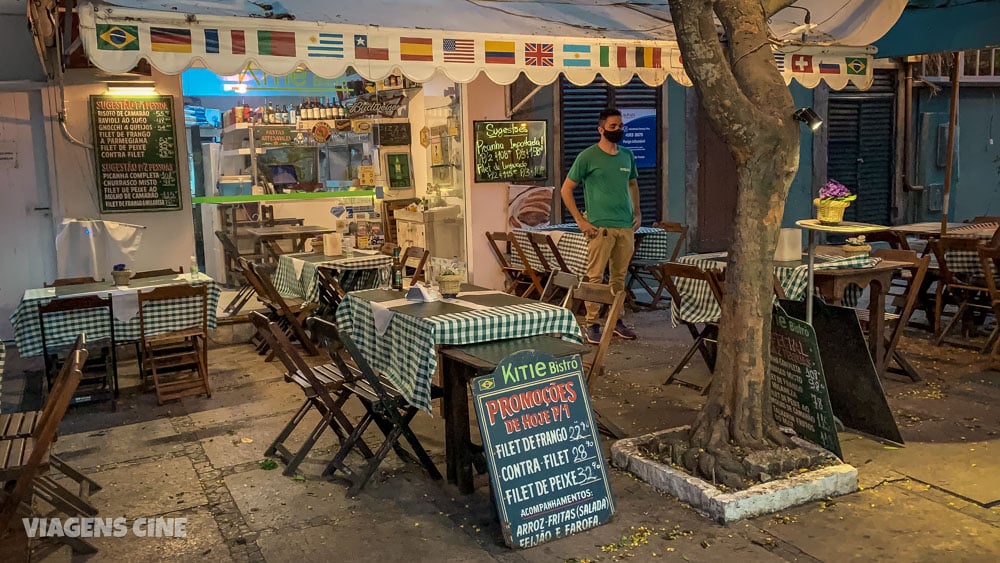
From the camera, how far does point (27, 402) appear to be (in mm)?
6973

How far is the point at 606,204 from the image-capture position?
8.14 meters

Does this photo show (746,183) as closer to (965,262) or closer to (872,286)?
(872,286)

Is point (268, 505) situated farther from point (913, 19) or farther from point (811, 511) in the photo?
point (913, 19)

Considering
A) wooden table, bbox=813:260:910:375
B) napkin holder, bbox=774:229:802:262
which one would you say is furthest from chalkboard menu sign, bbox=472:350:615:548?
napkin holder, bbox=774:229:802:262

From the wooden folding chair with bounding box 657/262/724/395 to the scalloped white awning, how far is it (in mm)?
1832

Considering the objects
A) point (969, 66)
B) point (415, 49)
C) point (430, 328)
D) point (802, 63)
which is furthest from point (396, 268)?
point (969, 66)

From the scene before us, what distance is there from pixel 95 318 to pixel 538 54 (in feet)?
13.2

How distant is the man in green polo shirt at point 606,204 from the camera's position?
26.7 feet

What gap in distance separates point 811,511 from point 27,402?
5896 millimetres

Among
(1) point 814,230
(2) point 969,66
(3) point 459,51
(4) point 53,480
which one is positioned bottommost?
(4) point 53,480

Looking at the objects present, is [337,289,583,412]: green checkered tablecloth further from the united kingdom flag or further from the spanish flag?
the spanish flag

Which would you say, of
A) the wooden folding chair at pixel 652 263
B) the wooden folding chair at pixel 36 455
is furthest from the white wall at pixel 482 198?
the wooden folding chair at pixel 36 455

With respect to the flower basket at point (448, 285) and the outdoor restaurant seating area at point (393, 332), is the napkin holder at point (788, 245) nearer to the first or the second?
the outdoor restaurant seating area at point (393, 332)

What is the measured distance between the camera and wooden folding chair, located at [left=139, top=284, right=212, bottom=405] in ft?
22.0
